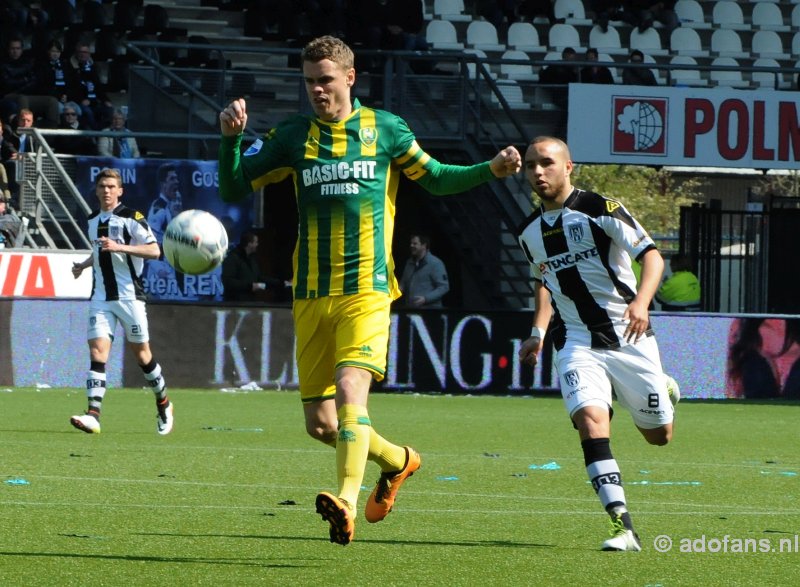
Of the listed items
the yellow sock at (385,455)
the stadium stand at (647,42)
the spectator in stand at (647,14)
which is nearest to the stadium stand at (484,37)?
the stadium stand at (647,42)

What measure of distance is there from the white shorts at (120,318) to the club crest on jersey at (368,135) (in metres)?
6.31

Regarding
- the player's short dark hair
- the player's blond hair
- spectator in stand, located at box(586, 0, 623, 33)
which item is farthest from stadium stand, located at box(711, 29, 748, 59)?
the player's blond hair

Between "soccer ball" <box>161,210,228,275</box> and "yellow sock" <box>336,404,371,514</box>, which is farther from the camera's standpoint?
"soccer ball" <box>161,210,228,275</box>

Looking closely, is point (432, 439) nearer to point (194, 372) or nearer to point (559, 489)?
point (559, 489)

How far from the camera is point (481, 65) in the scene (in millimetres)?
21453

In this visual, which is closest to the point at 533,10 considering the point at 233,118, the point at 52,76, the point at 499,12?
the point at 499,12

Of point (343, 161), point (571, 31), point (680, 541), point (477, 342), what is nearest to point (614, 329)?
point (680, 541)

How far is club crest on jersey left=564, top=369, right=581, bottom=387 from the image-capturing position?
7.15 meters

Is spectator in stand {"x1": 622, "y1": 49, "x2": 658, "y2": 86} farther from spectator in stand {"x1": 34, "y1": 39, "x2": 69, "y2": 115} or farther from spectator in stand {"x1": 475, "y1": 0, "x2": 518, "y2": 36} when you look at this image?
spectator in stand {"x1": 34, "y1": 39, "x2": 69, "y2": 115}

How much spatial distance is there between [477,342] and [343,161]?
12310mm

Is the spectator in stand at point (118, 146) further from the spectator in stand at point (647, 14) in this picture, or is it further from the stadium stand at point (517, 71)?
the spectator in stand at point (647, 14)

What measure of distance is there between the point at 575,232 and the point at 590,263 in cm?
17

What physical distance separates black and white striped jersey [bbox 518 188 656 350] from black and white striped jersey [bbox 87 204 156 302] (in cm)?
630

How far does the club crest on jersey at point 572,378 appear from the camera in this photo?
23.5ft
